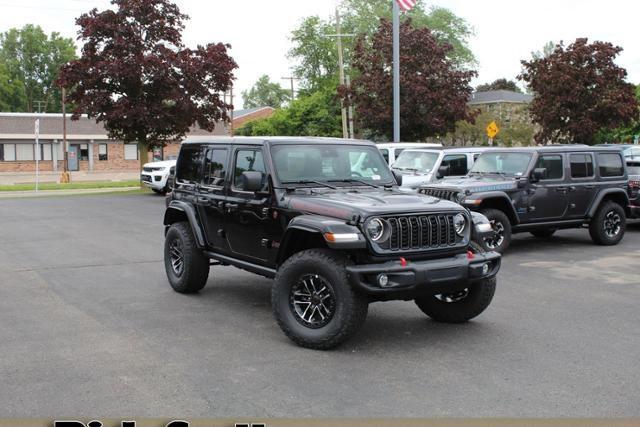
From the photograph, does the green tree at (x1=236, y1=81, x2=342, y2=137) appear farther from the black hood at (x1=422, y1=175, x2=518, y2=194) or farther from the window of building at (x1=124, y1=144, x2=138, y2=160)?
the black hood at (x1=422, y1=175, x2=518, y2=194)

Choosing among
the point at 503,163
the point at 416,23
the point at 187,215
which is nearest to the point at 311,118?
the point at 416,23

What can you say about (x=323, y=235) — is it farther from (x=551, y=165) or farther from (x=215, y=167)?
(x=551, y=165)

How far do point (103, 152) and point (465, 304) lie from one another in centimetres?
5635

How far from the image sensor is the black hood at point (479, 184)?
1155cm

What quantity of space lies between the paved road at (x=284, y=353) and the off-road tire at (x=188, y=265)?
0.46 ft

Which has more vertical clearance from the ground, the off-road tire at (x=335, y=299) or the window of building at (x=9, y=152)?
the window of building at (x=9, y=152)

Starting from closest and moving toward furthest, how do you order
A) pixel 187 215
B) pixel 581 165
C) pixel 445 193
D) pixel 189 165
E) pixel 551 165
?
pixel 187 215, pixel 189 165, pixel 445 193, pixel 551 165, pixel 581 165

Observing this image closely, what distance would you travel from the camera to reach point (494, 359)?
581 centimetres

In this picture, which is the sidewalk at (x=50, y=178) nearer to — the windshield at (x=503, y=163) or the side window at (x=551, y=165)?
the windshield at (x=503, y=163)

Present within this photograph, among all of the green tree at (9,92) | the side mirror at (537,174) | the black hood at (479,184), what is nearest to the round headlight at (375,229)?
the black hood at (479,184)

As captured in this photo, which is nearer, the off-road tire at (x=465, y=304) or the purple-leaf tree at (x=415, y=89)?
the off-road tire at (x=465, y=304)

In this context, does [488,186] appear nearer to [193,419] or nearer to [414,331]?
[414,331]

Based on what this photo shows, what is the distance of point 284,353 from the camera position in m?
5.99

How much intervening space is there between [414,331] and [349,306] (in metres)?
1.19
